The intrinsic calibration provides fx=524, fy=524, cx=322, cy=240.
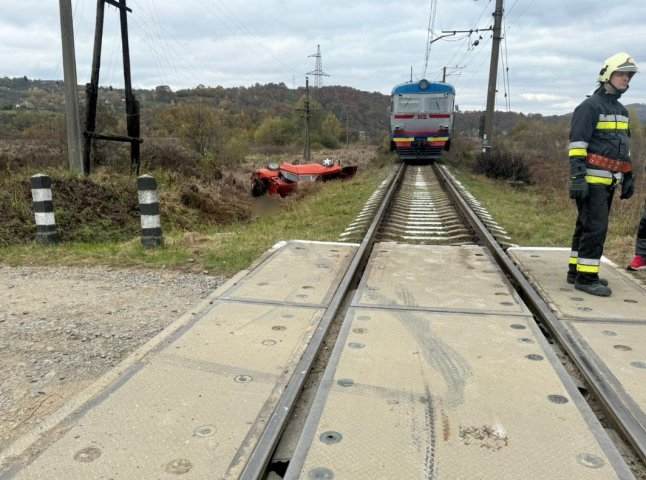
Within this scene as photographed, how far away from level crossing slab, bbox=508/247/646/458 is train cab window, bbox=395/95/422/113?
55.7 ft

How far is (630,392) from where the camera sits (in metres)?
2.60

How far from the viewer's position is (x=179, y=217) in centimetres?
961

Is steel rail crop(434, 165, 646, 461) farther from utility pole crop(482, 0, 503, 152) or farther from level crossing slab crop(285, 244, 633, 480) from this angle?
utility pole crop(482, 0, 503, 152)

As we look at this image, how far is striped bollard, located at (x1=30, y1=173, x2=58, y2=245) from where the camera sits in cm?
646

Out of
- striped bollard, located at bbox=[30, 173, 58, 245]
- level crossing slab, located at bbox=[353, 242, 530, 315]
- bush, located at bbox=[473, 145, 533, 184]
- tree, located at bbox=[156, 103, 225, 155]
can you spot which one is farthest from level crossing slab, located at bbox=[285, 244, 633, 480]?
tree, located at bbox=[156, 103, 225, 155]

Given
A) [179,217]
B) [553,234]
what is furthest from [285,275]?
[179,217]

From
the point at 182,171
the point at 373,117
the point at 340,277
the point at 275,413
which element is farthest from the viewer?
the point at 373,117

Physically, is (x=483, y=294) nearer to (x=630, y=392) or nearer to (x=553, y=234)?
(x=630, y=392)

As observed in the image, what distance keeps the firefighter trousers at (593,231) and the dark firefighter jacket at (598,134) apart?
0.37 feet

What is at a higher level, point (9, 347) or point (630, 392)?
point (630, 392)

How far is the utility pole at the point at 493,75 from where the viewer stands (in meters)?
21.1

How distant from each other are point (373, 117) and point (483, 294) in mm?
86838

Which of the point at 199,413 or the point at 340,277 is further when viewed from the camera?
the point at 340,277

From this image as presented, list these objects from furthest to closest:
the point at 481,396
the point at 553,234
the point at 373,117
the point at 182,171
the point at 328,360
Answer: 1. the point at 373,117
2. the point at 182,171
3. the point at 553,234
4. the point at 328,360
5. the point at 481,396
